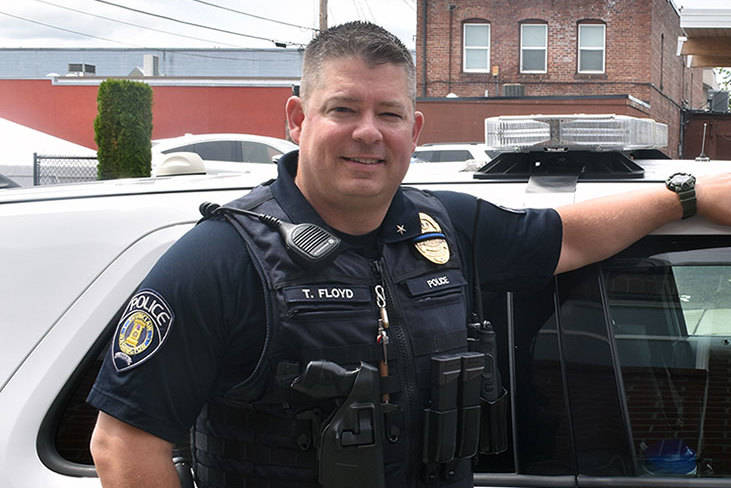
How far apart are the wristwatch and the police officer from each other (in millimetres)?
15

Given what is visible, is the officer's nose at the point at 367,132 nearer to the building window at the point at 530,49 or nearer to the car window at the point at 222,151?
the car window at the point at 222,151

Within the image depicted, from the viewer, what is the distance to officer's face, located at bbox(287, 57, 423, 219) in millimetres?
1745

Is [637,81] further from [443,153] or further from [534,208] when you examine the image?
[534,208]

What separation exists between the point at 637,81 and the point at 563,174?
26.1 meters

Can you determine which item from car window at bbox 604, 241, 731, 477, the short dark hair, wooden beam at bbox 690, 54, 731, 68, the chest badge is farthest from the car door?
wooden beam at bbox 690, 54, 731, 68

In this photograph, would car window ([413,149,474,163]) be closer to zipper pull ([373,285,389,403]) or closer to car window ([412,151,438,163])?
car window ([412,151,438,163])

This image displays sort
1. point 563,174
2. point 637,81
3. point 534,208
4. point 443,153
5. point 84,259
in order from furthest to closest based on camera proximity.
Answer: point 637,81, point 443,153, point 563,174, point 534,208, point 84,259

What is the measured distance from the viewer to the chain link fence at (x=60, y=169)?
11.6 meters

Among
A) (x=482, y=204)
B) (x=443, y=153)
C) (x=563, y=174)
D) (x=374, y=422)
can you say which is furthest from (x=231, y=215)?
(x=443, y=153)

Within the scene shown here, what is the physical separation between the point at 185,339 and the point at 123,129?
14156mm

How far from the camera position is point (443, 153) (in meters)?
16.6

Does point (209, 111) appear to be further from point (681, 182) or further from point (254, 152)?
point (681, 182)

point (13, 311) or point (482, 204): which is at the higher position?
point (482, 204)

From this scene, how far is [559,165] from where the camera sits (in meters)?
2.27
